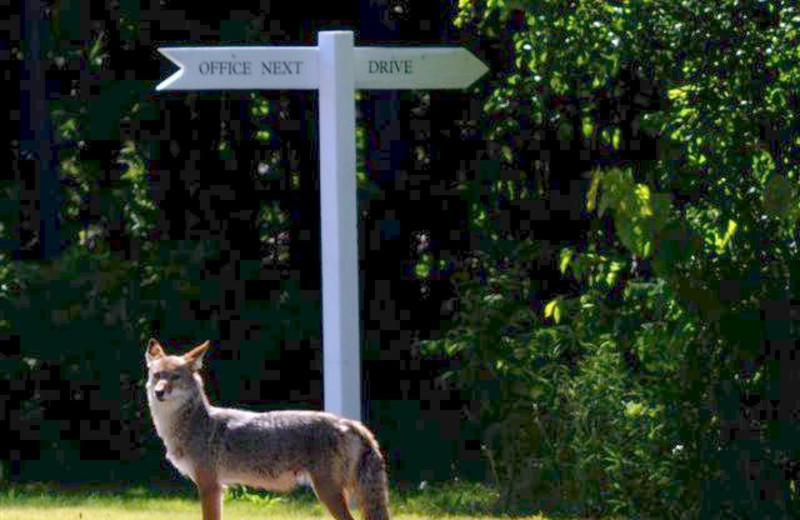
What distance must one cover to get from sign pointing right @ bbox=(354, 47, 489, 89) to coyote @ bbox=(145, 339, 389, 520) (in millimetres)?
2187

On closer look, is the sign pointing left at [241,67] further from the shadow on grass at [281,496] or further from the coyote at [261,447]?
the shadow on grass at [281,496]

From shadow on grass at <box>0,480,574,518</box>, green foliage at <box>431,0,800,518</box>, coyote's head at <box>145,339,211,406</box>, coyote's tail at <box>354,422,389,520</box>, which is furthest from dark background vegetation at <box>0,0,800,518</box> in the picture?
coyote's head at <box>145,339,211,406</box>

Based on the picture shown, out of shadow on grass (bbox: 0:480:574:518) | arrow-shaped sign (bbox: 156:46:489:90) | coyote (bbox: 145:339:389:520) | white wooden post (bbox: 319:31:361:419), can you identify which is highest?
arrow-shaped sign (bbox: 156:46:489:90)

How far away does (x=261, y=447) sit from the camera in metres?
11.0

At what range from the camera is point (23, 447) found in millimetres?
17203

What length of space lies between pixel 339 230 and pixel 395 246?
5.96m

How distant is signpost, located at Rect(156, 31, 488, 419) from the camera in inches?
470

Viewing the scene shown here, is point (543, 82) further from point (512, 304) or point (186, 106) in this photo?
point (186, 106)

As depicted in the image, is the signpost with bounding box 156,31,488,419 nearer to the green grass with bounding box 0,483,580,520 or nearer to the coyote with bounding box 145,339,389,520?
the coyote with bounding box 145,339,389,520

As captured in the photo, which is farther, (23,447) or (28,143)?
(28,143)

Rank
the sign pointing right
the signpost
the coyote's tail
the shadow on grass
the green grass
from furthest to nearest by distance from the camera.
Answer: the shadow on grass
the green grass
the sign pointing right
the signpost
the coyote's tail

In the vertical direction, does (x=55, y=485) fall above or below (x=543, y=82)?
below

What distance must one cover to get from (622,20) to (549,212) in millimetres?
6015

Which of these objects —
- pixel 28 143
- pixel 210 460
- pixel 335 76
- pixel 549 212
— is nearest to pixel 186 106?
pixel 28 143
